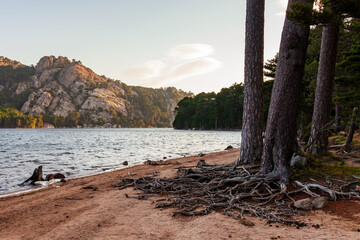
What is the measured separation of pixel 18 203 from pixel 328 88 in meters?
11.7

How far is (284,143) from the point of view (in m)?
6.03

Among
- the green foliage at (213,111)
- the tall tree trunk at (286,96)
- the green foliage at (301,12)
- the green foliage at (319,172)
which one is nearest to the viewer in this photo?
the green foliage at (301,12)

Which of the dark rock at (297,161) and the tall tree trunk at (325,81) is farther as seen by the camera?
the tall tree trunk at (325,81)

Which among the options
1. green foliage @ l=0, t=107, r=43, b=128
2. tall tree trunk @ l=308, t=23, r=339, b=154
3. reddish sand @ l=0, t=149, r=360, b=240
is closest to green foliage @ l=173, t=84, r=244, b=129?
tall tree trunk @ l=308, t=23, r=339, b=154

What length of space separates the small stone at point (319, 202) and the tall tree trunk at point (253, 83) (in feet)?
9.28

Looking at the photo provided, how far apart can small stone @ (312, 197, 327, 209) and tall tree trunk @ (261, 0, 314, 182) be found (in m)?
1.02

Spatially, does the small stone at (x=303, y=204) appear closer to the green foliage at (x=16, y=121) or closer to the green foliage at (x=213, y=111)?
the green foliage at (x=213, y=111)

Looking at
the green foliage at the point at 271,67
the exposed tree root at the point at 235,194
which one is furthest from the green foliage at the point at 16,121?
the exposed tree root at the point at 235,194

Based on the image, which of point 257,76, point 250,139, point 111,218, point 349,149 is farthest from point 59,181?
point 349,149

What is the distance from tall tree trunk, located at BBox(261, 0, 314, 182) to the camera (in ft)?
19.3

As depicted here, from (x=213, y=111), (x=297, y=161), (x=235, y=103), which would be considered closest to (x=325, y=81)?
(x=297, y=161)

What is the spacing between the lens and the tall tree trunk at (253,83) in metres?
7.69

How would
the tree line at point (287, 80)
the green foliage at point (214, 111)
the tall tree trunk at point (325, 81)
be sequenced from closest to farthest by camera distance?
the tree line at point (287, 80) < the tall tree trunk at point (325, 81) < the green foliage at point (214, 111)

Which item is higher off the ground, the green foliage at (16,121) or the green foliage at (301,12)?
the green foliage at (301,12)
